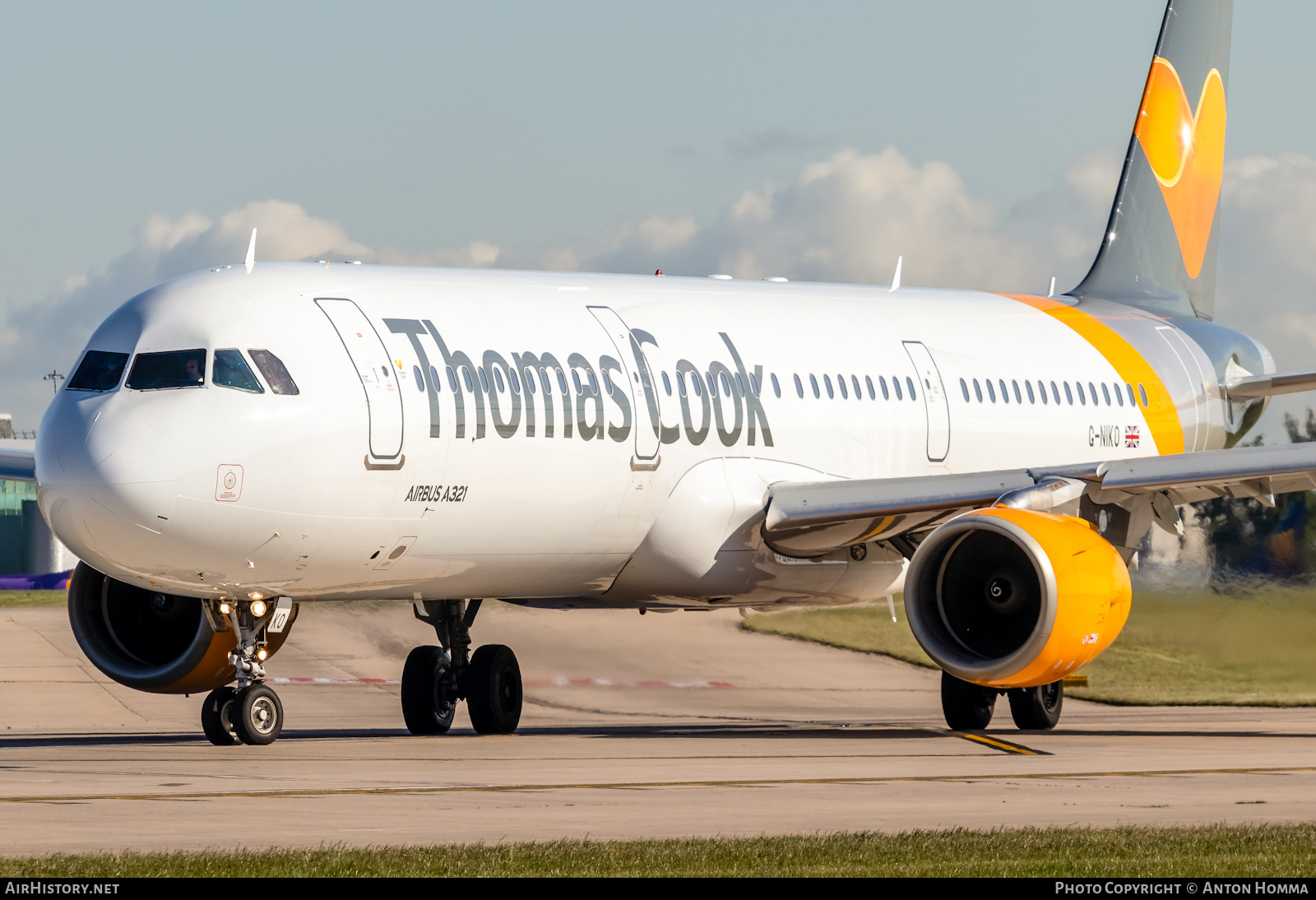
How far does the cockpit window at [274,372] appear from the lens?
52.4 feet

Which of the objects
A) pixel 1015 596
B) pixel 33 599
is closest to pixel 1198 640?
pixel 1015 596

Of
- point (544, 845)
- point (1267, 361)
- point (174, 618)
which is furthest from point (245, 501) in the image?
point (1267, 361)

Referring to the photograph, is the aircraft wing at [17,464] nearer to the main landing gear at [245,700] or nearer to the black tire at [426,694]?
the main landing gear at [245,700]

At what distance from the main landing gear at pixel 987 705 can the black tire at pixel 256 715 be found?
682cm

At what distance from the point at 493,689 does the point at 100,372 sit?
18.8ft

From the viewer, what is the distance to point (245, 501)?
51.2ft

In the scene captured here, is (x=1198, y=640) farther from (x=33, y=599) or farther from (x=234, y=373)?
(x=33, y=599)

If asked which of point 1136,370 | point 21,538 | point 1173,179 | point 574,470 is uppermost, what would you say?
point 1173,179

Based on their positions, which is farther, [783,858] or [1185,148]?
[1185,148]

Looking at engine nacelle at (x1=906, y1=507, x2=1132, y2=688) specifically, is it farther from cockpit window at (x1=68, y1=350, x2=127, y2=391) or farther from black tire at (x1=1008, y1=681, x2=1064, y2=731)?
cockpit window at (x1=68, y1=350, x2=127, y2=391)

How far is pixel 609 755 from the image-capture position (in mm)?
16578

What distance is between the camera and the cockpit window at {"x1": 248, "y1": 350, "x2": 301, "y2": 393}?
52.4 ft

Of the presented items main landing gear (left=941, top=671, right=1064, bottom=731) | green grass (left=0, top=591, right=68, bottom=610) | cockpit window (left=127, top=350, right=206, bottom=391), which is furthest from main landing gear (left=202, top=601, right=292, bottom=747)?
green grass (left=0, top=591, right=68, bottom=610)

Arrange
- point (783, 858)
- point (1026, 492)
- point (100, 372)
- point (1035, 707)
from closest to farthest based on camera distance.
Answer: point (783, 858), point (100, 372), point (1026, 492), point (1035, 707)
